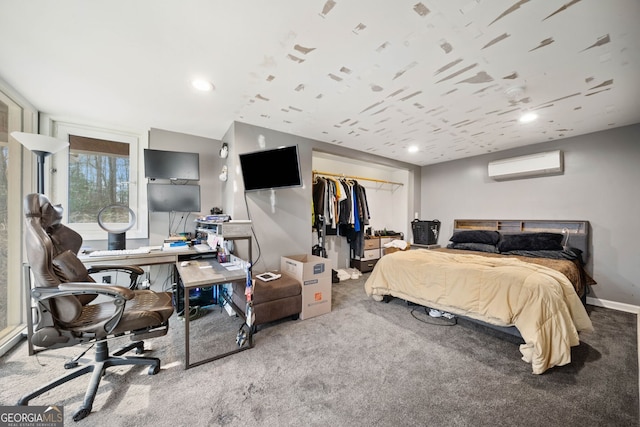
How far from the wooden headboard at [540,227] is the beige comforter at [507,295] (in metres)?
1.72

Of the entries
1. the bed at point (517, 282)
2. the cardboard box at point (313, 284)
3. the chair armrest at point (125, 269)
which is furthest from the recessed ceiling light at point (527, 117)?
the chair armrest at point (125, 269)

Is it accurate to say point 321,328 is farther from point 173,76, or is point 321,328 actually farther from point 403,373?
point 173,76

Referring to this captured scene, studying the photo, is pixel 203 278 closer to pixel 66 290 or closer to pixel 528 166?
pixel 66 290

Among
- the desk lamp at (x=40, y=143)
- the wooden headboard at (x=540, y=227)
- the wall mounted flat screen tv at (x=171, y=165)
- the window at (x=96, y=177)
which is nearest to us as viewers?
the desk lamp at (x=40, y=143)

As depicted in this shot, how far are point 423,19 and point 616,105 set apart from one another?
2652 mm

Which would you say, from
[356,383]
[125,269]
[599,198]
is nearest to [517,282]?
[356,383]

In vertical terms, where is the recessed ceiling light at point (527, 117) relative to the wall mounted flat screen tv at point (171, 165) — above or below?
above

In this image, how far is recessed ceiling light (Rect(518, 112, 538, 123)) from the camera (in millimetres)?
2561

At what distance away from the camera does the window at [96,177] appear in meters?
2.70

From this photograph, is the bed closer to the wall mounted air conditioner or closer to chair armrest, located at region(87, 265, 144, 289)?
the wall mounted air conditioner

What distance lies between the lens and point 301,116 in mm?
2652

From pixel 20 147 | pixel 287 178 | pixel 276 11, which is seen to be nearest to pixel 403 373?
pixel 287 178

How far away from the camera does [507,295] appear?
1978 mm

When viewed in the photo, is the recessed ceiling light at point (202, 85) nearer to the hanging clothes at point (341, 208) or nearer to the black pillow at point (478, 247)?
the hanging clothes at point (341, 208)
